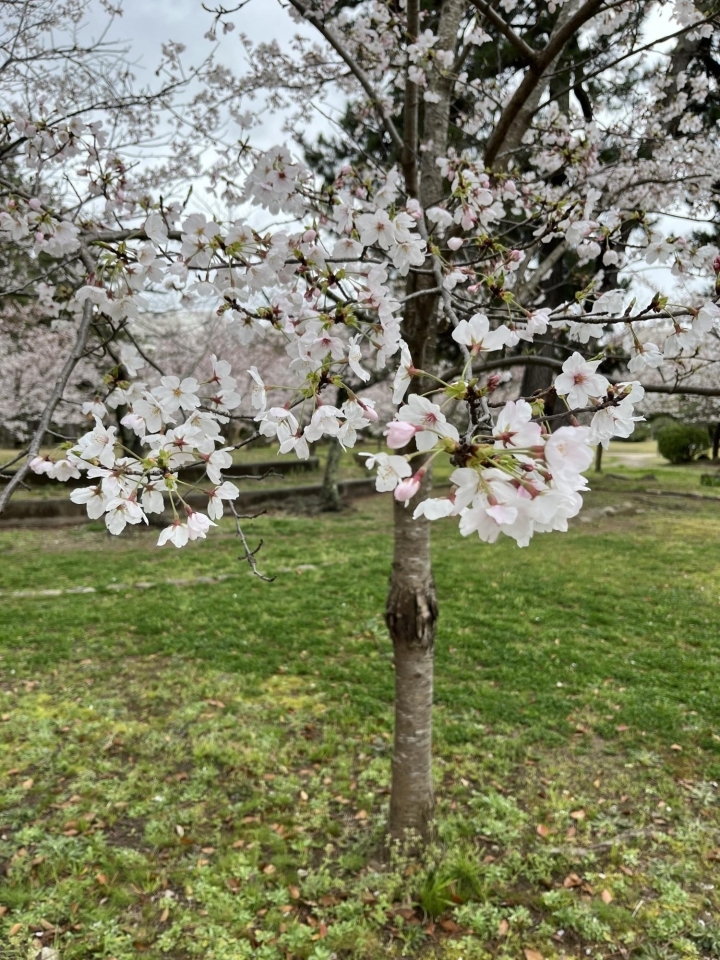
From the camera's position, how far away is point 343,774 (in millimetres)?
3252

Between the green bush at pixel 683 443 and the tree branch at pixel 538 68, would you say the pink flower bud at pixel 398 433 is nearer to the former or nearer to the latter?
the tree branch at pixel 538 68

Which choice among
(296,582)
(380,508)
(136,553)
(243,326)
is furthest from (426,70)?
(380,508)

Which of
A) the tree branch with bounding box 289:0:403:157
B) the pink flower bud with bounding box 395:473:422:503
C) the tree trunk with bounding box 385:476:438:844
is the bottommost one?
the tree trunk with bounding box 385:476:438:844

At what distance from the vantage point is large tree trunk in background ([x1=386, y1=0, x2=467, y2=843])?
2.59 meters

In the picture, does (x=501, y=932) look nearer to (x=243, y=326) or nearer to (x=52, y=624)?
(x=243, y=326)

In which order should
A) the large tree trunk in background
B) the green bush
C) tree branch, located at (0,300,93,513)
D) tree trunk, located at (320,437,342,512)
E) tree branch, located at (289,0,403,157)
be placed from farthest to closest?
the green bush, tree trunk, located at (320,437,342,512), the large tree trunk in background, tree branch, located at (289,0,403,157), tree branch, located at (0,300,93,513)

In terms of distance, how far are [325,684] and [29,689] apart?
2.14 metres

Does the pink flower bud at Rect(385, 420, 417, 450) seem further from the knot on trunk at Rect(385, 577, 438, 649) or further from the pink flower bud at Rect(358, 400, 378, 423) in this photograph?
the knot on trunk at Rect(385, 577, 438, 649)

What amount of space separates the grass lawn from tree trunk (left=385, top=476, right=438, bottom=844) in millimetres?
188

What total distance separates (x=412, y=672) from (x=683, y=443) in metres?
22.9

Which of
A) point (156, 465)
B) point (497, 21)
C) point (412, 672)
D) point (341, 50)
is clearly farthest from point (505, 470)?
point (341, 50)

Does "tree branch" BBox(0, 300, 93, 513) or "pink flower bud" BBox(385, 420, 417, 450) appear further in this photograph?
"tree branch" BBox(0, 300, 93, 513)

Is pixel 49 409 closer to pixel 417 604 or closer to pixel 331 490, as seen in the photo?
pixel 417 604

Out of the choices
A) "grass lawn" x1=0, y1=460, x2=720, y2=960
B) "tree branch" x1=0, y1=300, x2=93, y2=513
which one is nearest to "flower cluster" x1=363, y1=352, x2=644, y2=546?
"tree branch" x1=0, y1=300, x2=93, y2=513
